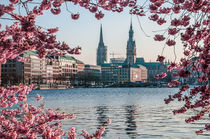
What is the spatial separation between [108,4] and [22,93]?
3174mm

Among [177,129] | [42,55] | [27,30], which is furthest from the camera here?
[177,129]

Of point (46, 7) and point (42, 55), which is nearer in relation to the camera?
point (42, 55)

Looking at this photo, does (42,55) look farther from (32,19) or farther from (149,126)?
(149,126)

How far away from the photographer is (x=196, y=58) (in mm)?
9109

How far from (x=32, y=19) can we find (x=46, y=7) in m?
→ 1.39

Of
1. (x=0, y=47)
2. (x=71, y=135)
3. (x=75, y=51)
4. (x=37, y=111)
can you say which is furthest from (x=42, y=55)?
(x=37, y=111)

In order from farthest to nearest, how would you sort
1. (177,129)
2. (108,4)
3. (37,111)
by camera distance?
(177,129) → (37,111) → (108,4)

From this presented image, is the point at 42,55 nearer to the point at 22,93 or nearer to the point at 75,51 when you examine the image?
the point at 75,51

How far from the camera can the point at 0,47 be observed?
25.7 feet

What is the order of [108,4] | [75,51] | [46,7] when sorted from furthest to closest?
[108,4]
[75,51]
[46,7]

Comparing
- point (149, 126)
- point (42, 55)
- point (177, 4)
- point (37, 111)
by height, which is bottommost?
point (149, 126)

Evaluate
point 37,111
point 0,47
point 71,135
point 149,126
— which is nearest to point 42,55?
point 0,47

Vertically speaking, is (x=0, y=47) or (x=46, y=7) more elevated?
(x=46, y=7)

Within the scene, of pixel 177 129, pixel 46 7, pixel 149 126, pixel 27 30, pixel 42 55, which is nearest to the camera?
pixel 27 30
